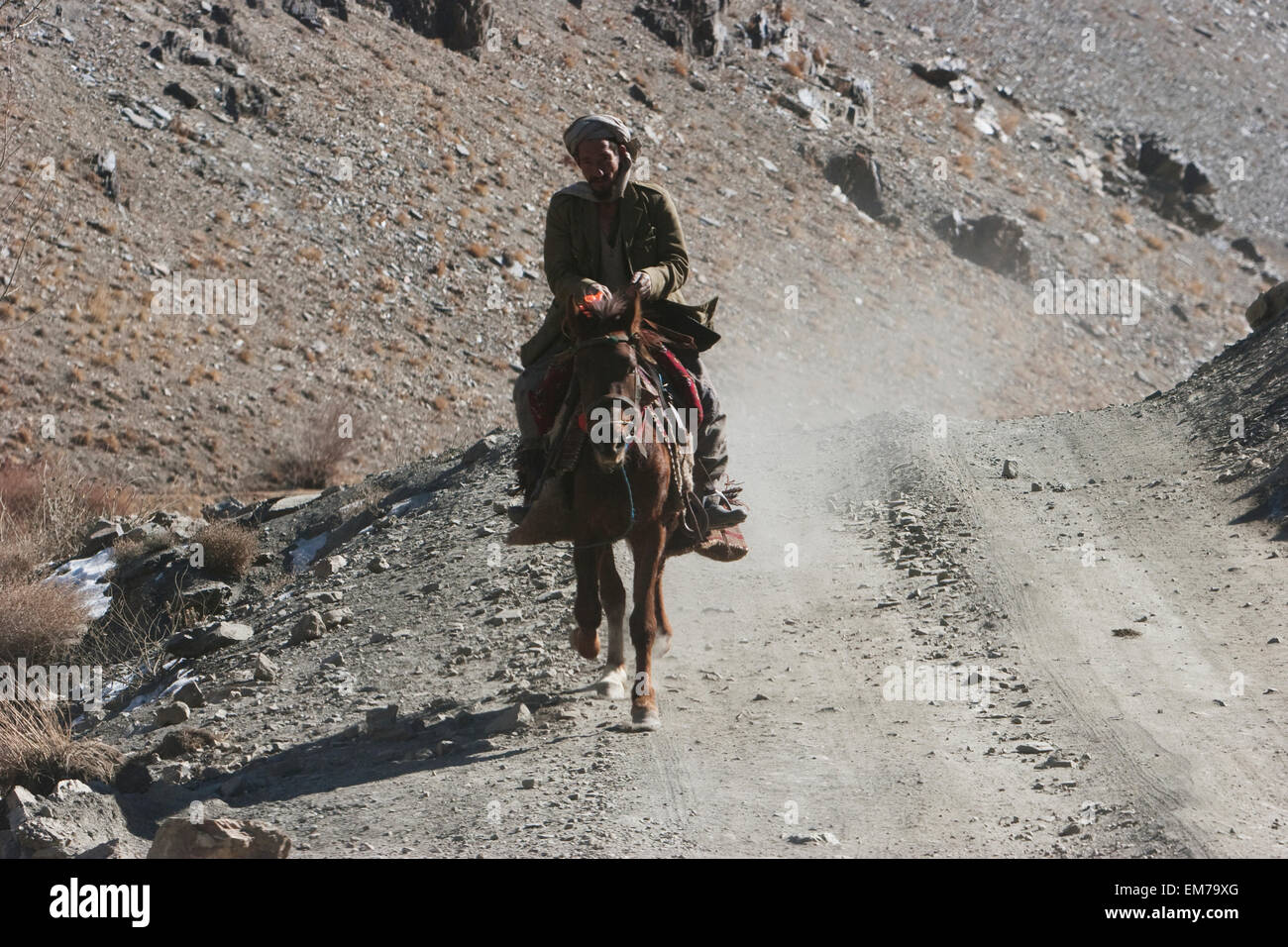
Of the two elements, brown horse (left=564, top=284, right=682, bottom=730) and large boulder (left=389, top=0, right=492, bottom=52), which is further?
large boulder (left=389, top=0, right=492, bottom=52)

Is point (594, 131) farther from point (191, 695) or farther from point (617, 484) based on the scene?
point (191, 695)

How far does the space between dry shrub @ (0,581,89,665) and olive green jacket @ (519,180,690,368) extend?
277 inches

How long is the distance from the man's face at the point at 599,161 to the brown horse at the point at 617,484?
0.99 meters

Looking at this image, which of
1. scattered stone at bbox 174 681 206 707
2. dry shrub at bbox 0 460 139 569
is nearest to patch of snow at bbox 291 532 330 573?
dry shrub at bbox 0 460 139 569

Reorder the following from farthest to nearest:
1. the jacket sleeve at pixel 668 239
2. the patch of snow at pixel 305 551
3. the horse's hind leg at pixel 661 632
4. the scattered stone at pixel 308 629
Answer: the patch of snow at pixel 305 551 < the scattered stone at pixel 308 629 < the horse's hind leg at pixel 661 632 < the jacket sleeve at pixel 668 239

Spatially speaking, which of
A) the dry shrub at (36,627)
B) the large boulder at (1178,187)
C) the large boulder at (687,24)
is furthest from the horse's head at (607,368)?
the large boulder at (1178,187)

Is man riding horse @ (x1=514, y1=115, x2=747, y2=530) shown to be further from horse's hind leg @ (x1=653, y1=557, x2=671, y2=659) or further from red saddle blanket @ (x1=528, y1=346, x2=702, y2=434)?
horse's hind leg @ (x1=653, y1=557, x2=671, y2=659)

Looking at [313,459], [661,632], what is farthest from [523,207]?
[661,632]

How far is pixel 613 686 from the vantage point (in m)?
8.52

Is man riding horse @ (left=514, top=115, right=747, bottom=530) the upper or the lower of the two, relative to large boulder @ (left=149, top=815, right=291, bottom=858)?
upper

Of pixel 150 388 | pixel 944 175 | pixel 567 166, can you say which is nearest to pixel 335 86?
pixel 567 166

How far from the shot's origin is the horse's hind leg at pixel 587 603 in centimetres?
820

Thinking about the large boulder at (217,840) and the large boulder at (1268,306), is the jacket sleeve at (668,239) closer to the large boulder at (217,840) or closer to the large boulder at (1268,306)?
the large boulder at (217,840)

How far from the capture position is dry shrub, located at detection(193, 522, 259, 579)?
1380cm
